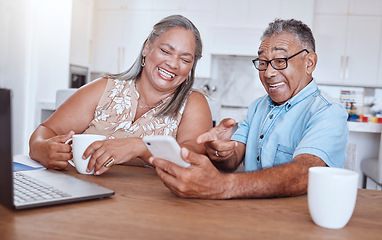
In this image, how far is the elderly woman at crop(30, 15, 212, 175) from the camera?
1.55 metres

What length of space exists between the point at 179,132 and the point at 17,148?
9.18 feet

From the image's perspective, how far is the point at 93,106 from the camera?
1603mm

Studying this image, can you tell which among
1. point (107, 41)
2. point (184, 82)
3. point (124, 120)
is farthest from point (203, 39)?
point (124, 120)

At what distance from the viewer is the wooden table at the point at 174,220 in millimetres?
627

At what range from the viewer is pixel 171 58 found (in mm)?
1555

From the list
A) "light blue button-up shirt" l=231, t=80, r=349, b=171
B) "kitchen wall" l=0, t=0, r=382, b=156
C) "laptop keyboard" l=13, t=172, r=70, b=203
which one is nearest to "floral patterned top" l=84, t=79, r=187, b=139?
"light blue button-up shirt" l=231, t=80, r=349, b=171

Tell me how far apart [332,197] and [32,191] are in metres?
0.61

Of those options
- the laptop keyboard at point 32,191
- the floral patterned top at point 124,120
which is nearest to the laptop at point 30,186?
Answer: the laptop keyboard at point 32,191

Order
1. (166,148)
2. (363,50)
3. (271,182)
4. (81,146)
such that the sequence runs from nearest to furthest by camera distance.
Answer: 1. (166,148)
2. (271,182)
3. (81,146)
4. (363,50)

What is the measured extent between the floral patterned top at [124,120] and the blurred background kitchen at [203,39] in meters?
2.06

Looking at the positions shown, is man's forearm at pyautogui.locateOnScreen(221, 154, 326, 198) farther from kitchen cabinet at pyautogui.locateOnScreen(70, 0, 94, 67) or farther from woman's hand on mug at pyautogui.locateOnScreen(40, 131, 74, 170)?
kitchen cabinet at pyautogui.locateOnScreen(70, 0, 94, 67)

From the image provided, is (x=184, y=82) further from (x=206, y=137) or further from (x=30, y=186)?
(x=30, y=186)

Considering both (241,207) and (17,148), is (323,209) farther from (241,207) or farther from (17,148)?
(17,148)

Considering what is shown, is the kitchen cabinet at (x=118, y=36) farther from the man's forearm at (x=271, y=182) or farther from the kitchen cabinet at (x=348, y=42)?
the man's forearm at (x=271, y=182)
